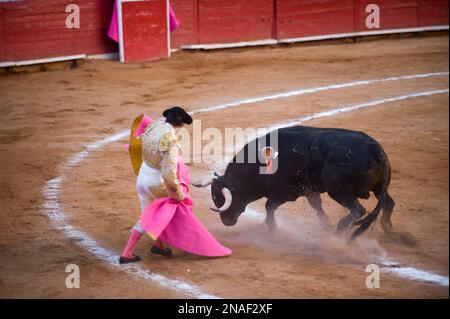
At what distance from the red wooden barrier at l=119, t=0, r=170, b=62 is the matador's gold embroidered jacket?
23.1 ft

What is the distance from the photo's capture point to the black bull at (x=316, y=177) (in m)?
5.38

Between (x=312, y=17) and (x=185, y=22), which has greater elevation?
(x=312, y=17)

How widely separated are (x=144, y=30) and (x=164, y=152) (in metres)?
7.34

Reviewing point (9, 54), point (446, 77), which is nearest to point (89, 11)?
point (9, 54)

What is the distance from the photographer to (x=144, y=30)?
12.3 metres

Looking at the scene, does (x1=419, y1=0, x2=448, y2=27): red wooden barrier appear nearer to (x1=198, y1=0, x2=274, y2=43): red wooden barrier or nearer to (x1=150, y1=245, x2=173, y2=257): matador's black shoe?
(x1=198, y1=0, x2=274, y2=43): red wooden barrier

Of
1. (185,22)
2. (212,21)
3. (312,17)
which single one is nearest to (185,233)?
(185,22)

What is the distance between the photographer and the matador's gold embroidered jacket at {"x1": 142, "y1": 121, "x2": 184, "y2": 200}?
5179 mm

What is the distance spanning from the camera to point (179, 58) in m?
12.6

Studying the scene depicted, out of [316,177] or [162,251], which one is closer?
[162,251]

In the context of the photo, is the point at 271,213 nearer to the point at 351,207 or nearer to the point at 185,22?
the point at 351,207

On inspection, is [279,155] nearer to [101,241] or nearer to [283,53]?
[101,241]

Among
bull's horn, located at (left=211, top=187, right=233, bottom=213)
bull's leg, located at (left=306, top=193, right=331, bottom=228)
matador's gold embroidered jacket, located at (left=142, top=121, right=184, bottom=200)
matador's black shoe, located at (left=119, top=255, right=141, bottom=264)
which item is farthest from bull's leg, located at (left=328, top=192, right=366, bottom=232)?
matador's black shoe, located at (left=119, top=255, right=141, bottom=264)

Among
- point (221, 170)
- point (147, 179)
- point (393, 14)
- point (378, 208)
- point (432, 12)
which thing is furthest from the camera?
point (432, 12)
